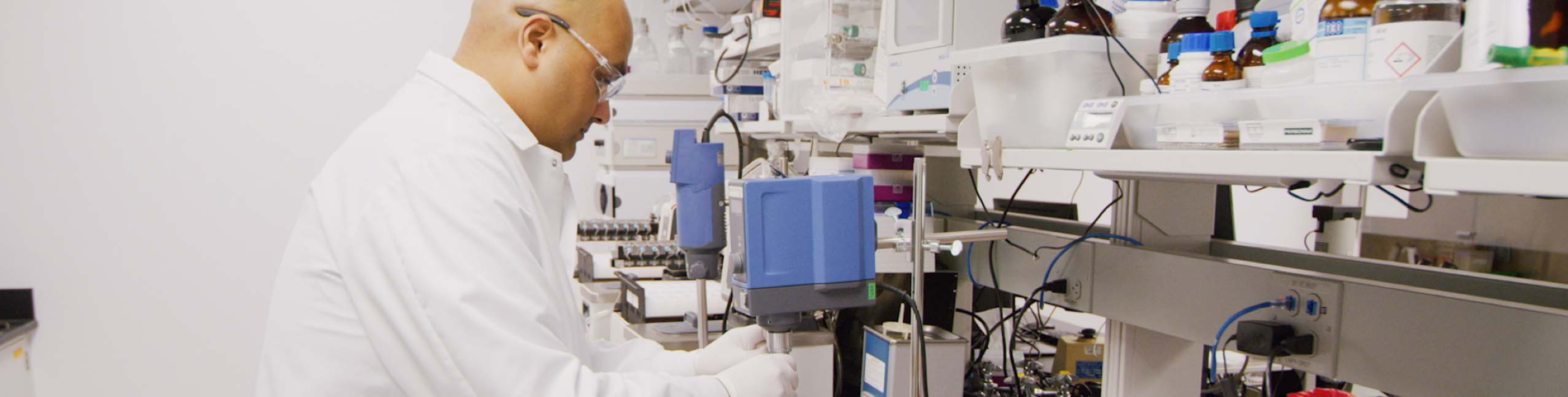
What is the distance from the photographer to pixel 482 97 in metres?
1.23

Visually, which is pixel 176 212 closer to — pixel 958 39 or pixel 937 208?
pixel 937 208

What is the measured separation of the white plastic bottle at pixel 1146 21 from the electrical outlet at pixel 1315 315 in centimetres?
36

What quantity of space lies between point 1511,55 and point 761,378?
0.90m

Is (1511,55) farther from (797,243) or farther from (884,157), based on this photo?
(884,157)

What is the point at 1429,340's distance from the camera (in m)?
1.14

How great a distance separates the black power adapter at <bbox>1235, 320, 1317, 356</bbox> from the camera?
1.26 m

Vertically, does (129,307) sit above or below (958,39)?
below

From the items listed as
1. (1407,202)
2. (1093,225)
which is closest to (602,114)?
(1093,225)

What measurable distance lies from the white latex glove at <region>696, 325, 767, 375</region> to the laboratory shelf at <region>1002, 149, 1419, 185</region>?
481mm

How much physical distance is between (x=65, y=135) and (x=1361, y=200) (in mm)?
3520

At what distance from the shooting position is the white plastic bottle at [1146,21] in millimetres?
1256

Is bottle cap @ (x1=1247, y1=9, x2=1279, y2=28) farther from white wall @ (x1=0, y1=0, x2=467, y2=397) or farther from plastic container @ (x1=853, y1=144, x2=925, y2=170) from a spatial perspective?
white wall @ (x1=0, y1=0, x2=467, y2=397)

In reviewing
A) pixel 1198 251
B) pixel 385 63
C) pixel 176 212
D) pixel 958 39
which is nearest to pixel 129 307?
pixel 176 212

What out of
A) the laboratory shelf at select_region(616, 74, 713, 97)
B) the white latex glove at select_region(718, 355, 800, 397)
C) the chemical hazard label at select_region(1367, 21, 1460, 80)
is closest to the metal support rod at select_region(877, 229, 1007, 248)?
the white latex glove at select_region(718, 355, 800, 397)
